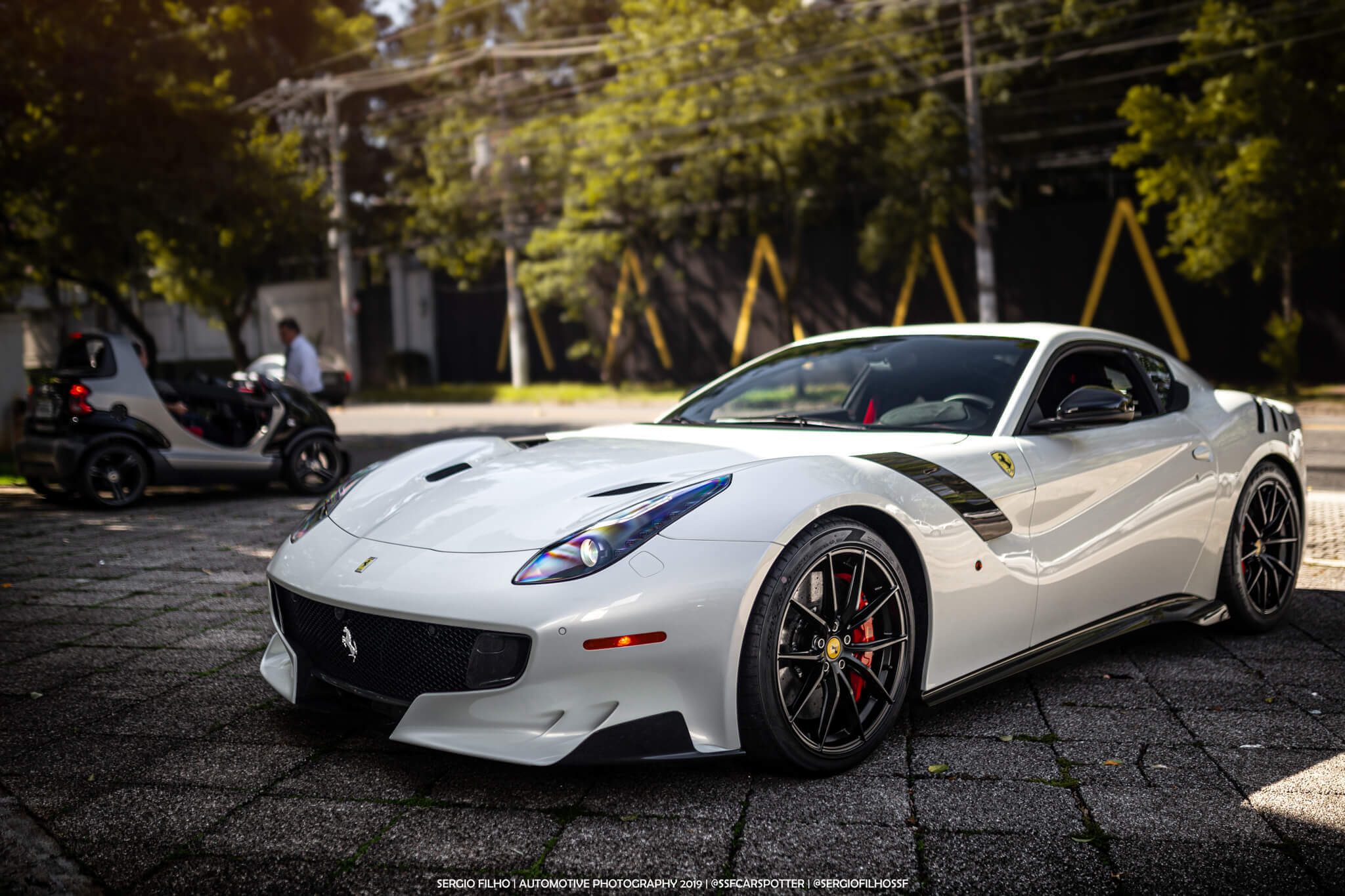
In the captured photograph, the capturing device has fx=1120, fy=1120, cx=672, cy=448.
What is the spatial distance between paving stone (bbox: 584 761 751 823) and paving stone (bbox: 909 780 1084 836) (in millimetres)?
494

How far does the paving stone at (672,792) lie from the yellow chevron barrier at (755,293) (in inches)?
899

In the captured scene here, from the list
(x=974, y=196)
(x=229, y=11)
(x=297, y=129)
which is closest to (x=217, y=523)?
(x=229, y=11)

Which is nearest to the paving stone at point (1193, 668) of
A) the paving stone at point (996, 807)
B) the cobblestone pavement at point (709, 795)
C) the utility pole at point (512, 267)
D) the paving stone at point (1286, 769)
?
the cobblestone pavement at point (709, 795)

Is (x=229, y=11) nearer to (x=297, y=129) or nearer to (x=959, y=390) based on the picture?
(x=959, y=390)

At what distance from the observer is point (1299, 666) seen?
4.26 meters

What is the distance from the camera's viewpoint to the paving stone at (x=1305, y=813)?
275 cm

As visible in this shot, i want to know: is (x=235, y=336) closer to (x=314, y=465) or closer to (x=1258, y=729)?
(x=314, y=465)

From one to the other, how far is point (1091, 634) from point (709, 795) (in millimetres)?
1732

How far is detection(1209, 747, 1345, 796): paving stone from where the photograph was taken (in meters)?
3.07

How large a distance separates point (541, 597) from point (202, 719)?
1.51m

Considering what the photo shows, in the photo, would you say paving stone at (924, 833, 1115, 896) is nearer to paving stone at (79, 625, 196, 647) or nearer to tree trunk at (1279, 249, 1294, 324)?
paving stone at (79, 625, 196, 647)

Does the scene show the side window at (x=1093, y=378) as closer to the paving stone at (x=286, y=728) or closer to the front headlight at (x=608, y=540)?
the front headlight at (x=608, y=540)

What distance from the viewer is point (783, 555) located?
304 cm

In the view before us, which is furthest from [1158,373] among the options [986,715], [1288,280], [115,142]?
[1288,280]
